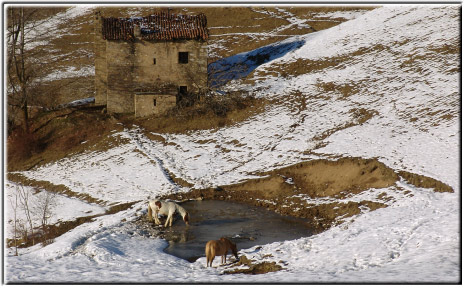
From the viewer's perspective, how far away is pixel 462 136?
1100 inches

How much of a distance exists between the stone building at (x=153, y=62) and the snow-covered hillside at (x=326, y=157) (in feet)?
14.1

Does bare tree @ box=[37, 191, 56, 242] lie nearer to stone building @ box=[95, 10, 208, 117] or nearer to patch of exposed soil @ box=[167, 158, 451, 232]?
patch of exposed soil @ box=[167, 158, 451, 232]

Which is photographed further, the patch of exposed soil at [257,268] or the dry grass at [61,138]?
the dry grass at [61,138]

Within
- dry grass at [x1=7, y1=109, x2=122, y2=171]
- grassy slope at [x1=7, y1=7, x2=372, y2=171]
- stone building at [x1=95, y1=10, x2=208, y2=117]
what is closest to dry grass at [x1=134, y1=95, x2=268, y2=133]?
A: grassy slope at [x1=7, y1=7, x2=372, y2=171]

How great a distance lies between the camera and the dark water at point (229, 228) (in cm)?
2246

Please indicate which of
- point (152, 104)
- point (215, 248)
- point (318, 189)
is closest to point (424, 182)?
point (318, 189)

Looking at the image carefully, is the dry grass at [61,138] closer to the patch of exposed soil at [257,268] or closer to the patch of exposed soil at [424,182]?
the patch of exposed soil at [424,182]

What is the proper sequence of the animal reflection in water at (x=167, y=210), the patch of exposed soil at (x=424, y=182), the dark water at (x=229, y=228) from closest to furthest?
the dark water at (x=229, y=228)
the patch of exposed soil at (x=424, y=182)
the animal reflection in water at (x=167, y=210)

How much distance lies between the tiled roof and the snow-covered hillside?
21.5 ft

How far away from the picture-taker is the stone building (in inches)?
1718

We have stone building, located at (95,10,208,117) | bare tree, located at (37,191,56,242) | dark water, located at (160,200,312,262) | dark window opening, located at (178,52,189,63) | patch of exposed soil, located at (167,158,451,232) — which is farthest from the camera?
dark window opening, located at (178,52,189,63)

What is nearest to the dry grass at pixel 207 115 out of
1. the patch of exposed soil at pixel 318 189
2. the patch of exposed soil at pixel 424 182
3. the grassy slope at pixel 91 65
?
the grassy slope at pixel 91 65

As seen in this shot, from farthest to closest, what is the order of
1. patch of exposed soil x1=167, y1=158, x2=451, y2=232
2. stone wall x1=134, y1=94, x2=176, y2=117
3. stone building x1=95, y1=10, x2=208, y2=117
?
→ stone building x1=95, y1=10, x2=208, y2=117 < stone wall x1=134, y1=94, x2=176, y2=117 < patch of exposed soil x1=167, y1=158, x2=451, y2=232

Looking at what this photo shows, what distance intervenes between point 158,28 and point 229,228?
83.4 feet
